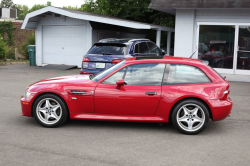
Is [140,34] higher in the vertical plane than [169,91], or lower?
higher

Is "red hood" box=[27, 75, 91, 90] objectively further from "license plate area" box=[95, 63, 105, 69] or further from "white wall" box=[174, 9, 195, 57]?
"white wall" box=[174, 9, 195, 57]

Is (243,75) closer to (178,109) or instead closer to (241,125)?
(241,125)

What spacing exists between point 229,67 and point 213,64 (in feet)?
2.30

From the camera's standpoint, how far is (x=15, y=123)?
7.06 m

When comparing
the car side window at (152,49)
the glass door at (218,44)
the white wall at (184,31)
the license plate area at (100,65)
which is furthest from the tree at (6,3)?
the license plate area at (100,65)

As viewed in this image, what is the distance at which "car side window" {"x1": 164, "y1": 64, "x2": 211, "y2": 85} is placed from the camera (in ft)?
21.5

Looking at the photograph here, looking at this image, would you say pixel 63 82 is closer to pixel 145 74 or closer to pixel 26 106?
pixel 26 106

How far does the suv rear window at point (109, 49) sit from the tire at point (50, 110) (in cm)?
491

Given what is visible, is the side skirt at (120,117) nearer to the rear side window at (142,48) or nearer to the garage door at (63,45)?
the rear side window at (142,48)

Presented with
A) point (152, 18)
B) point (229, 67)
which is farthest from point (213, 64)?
point (152, 18)

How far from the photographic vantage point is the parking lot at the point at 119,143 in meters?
5.00

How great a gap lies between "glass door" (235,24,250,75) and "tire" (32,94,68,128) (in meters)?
10.4

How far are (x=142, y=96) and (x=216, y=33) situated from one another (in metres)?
9.91

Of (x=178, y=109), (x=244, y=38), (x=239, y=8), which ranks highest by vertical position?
(x=239, y=8)
